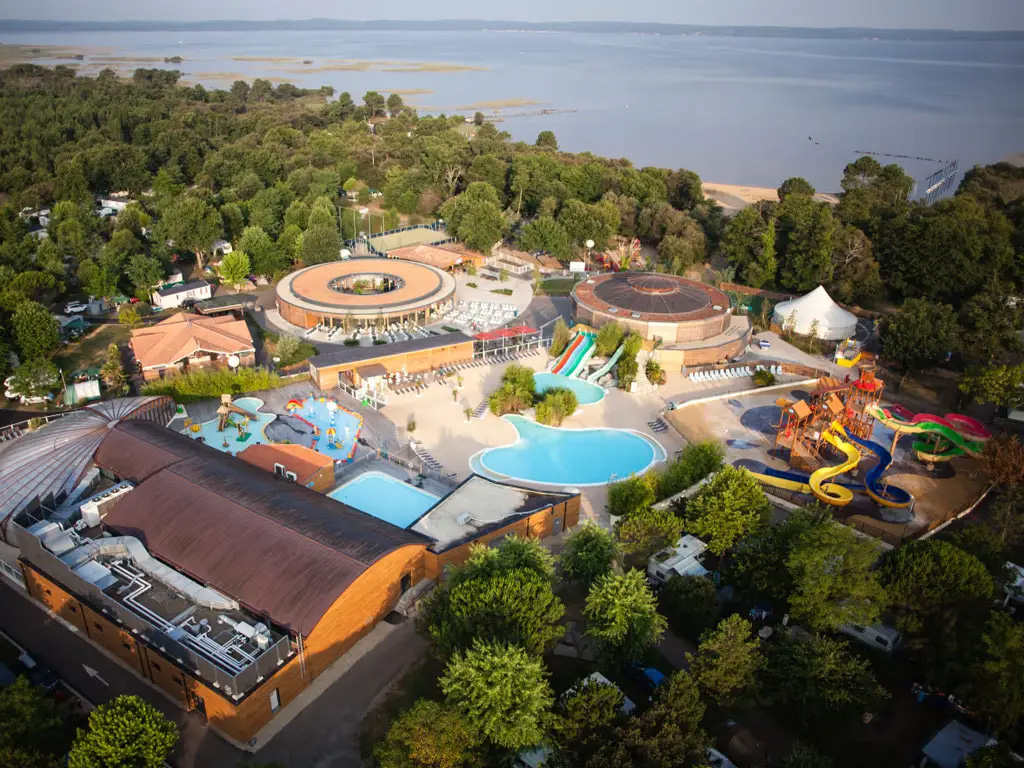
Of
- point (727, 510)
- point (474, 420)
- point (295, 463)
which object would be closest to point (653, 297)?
point (474, 420)

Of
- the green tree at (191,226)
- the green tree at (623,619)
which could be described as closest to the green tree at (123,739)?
the green tree at (623,619)

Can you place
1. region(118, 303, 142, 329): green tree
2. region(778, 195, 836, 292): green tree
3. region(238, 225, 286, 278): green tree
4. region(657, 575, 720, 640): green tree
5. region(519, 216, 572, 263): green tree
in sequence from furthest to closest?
region(519, 216, 572, 263): green tree
region(238, 225, 286, 278): green tree
region(778, 195, 836, 292): green tree
region(118, 303, 142, 329): green tree
region(657, 575, 720, 640): green tree

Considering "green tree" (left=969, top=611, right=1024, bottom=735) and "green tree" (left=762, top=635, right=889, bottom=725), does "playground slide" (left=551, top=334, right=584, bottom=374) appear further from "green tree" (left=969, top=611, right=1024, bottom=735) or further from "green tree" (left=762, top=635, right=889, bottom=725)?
"green tree" (left=969, top=611, right=1024, bottom=735)

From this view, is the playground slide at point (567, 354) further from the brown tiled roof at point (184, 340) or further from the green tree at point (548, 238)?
the brown tiled roof at point (184, 340)

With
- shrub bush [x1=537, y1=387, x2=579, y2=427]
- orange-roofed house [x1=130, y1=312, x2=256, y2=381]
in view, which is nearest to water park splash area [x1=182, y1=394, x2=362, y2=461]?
orange-roofed house [x1=130, y1=312, x2=256, y2=381]

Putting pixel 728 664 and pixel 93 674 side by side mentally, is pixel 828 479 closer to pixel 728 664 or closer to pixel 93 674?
pixel 728 664
